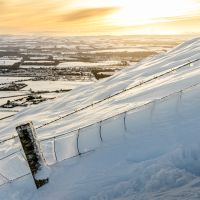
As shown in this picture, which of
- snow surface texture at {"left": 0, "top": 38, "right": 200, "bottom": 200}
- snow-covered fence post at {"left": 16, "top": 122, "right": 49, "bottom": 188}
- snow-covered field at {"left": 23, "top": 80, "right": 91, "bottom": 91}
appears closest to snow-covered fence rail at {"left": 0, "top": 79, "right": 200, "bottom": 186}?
snow surface texture at {"left": 0, "top": 38, "right": 200, "bottom": 200}

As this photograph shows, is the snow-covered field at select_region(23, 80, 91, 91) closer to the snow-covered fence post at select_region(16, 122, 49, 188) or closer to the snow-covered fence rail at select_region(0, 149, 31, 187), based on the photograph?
the snow-covered fence rail at select_region(0, 149, 31, 187)

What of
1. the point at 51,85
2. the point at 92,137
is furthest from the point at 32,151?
the point at 51,85

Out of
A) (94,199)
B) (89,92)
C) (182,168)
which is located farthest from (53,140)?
(89,92)

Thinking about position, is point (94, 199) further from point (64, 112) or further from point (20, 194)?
point (64, 112)

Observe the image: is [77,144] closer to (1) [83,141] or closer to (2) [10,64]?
(1) [83,141]

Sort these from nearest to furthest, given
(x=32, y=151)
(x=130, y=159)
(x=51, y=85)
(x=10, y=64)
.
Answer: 1. (x=32, y=151)
2. (x=130, y=159)
3. (x=51, y=85)
4. (x=10, y=64)

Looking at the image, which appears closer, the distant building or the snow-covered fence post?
the snow-covered fence post

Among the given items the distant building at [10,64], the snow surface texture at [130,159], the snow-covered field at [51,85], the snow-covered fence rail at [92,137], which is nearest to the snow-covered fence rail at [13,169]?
the snow surface texture at [130,159]

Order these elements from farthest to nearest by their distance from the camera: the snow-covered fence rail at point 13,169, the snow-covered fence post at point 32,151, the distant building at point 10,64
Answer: the distant building at point 10,64 < the snow-covered fence rail at point 13,169 < the snow-covered fence post at point 32,151

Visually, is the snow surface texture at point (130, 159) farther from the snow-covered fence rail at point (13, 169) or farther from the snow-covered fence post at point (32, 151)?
the snow-covered fence post at point (32, 151)
